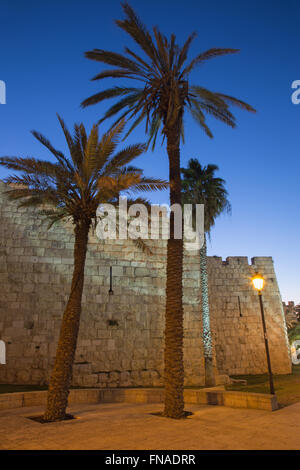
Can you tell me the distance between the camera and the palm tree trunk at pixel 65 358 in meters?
7.39

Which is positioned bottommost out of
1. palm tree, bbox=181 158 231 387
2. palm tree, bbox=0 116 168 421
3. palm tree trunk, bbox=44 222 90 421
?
palm tree trunk, bbox=44 222 90 421

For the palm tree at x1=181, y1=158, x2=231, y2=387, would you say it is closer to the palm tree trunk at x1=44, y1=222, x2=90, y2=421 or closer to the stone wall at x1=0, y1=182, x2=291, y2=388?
the stone wall at x1=0, y1=182, x2=291, y2=388

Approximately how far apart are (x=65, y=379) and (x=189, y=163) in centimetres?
1291

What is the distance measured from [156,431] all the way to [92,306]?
8.42m

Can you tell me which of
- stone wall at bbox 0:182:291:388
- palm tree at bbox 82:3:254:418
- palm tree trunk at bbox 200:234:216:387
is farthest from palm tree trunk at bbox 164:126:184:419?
palm tree trunk at bbox 200:234:216:387

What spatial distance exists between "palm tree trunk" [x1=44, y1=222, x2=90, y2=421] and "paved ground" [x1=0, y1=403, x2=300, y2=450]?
436mm

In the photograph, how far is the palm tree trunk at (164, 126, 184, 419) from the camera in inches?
294

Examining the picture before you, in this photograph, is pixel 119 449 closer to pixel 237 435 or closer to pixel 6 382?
pixel 237 435

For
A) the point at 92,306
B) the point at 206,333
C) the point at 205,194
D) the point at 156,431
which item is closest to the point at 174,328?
the point at 156,431

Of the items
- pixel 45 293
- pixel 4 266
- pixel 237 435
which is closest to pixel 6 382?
pixel 45 293

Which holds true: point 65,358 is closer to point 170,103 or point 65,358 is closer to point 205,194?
point 170,103

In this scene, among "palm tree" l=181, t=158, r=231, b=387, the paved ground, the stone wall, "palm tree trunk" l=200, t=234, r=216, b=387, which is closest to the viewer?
the paved ground

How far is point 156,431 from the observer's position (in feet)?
19.9

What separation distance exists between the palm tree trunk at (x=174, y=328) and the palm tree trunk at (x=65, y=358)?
2.12 metres
